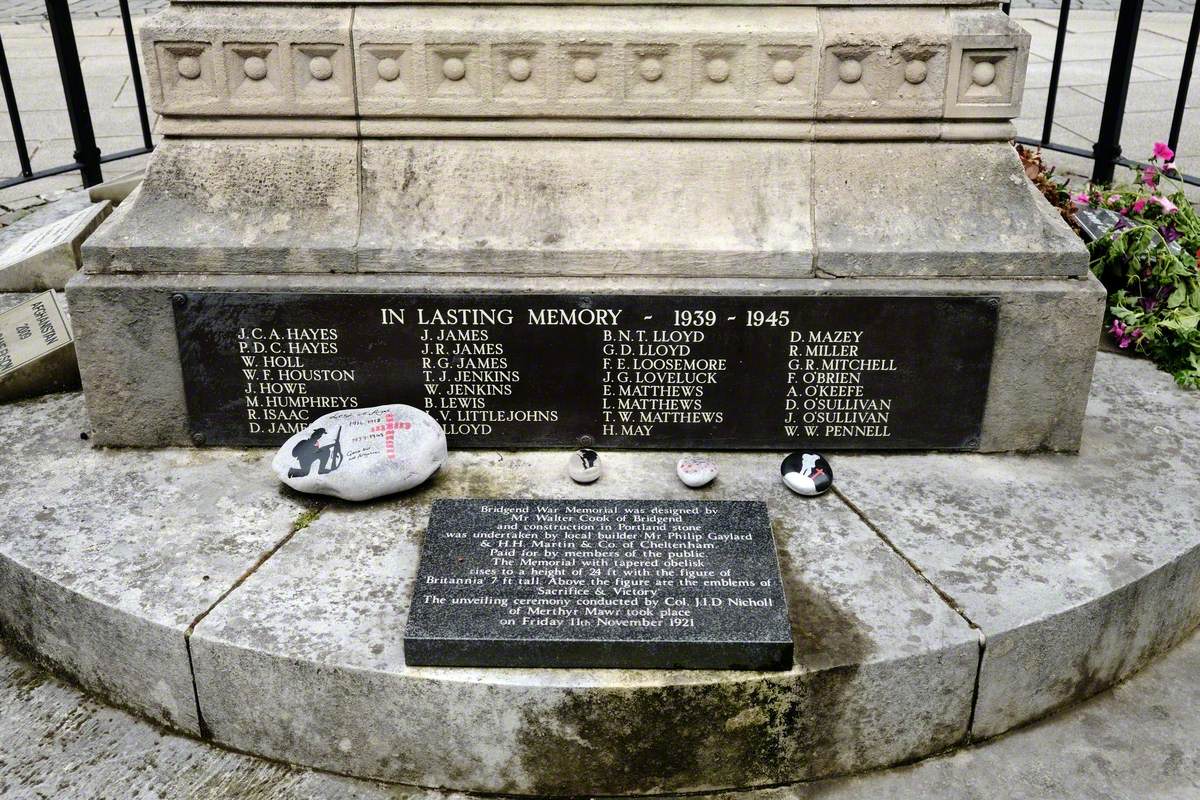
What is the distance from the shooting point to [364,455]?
342 centimetres

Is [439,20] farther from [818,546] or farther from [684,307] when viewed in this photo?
[818,546]

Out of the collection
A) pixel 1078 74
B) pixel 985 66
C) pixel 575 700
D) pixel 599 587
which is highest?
pixel 985 66

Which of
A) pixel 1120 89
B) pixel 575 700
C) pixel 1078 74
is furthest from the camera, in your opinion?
pixel 1078 74

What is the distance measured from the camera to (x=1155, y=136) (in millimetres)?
7195

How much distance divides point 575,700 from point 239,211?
1.88 m

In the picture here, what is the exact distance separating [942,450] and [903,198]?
82 centimetres

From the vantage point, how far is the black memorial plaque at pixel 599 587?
2.77 metres

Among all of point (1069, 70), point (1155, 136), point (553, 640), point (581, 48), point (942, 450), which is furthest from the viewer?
point (1069, 70)

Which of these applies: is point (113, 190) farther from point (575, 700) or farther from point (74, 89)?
point (575, 700)

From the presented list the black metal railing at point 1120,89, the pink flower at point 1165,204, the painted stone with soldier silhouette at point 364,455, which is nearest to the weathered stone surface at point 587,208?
the painted stone with soldier silhouette at point 364,455

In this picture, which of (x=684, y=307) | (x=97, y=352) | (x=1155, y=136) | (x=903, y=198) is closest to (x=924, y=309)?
(x=903, y=198)

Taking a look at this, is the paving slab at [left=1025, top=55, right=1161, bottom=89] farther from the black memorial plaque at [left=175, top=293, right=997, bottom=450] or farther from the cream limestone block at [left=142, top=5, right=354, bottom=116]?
the cream limestone block at [left=142, top=5, right=354, bottom=116]

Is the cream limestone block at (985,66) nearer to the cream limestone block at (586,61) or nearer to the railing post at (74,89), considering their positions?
the cream limestone block at (586,61)

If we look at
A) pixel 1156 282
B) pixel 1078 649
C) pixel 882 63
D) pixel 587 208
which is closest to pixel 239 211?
pixel 587 208
